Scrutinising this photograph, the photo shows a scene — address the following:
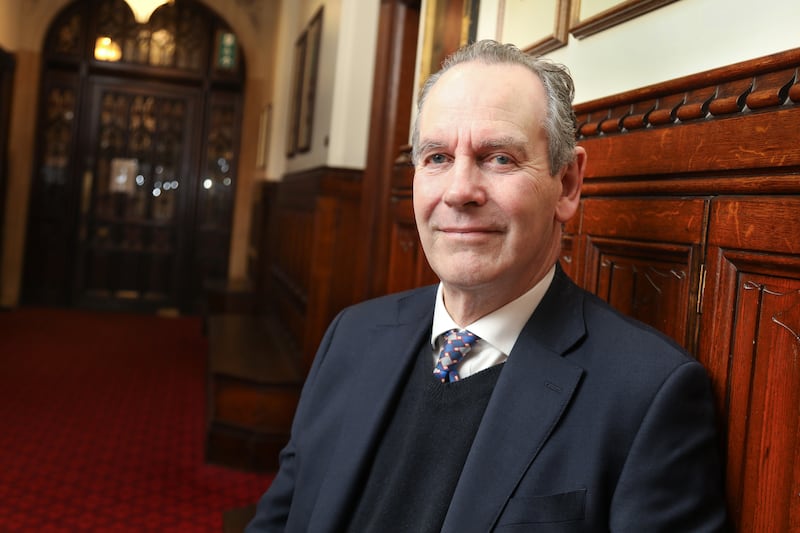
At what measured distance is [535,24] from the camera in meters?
2.49

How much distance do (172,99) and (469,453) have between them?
9.93 metres

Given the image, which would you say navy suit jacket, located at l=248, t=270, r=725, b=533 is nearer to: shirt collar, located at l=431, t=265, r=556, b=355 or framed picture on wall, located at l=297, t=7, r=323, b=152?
shirt collar, located at l=431, t=265, r=556, b=355

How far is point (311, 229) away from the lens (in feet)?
18.5

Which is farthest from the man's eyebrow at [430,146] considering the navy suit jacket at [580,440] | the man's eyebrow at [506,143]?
the navy suit jacket at [580,440]

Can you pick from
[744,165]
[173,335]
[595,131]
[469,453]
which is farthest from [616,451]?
[173,335]

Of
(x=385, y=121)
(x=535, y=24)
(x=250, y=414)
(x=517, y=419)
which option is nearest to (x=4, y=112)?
(x=250, y=414)

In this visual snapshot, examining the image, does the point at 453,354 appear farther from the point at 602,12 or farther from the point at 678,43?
the point at 602,12

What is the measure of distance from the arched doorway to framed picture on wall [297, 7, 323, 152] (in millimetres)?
3561

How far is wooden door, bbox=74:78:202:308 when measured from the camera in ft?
34.3

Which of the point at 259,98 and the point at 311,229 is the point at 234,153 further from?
the point at 311,229

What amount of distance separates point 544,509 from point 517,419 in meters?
0.18

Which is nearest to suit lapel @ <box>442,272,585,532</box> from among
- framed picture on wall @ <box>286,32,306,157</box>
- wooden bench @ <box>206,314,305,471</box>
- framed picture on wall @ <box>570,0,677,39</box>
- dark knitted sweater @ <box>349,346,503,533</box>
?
dark knitted sweater @ <box>349,346,503,533</box>

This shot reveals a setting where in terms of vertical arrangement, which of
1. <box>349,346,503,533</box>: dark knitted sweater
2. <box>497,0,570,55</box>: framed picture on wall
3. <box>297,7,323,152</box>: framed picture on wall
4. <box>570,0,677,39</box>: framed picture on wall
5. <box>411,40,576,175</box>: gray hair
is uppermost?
<box>297,7,323,152</box>: framed picture on wall

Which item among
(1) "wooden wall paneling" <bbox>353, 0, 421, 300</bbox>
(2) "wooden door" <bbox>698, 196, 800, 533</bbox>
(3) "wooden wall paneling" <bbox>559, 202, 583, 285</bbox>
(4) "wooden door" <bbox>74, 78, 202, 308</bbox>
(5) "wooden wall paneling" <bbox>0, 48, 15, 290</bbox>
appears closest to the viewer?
(2) "wooden door" <bbox>698, 196, 800, 533</bbox>
